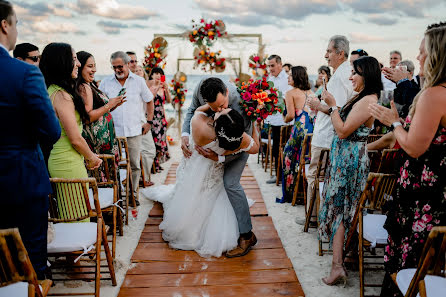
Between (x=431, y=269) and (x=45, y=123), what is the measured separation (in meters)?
2.09

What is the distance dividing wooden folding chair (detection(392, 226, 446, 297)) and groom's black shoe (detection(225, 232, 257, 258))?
5.49 ft

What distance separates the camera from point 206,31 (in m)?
7.85

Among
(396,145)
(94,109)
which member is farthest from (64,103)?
(396,145)

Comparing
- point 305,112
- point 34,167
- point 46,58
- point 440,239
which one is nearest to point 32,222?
point 34,167

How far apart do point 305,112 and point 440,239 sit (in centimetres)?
321

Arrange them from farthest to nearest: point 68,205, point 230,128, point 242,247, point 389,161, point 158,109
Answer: point 158,109
point 242,247
point 230,128
point 389,161
point 68,205

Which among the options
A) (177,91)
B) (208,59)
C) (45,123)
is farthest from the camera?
(208,59)

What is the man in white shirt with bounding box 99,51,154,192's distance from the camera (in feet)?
14.7

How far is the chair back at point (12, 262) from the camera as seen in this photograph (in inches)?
54.0

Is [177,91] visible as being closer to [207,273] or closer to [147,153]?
[147,153]

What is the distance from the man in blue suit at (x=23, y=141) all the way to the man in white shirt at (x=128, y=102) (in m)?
2.61

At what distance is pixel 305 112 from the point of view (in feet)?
15.0

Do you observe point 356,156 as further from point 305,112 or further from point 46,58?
point 46,58

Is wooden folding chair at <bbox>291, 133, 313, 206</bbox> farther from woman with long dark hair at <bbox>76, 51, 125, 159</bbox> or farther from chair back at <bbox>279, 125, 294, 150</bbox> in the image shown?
woman with long dark hair at <bbox>76, 51, 125, 159</bbox>
